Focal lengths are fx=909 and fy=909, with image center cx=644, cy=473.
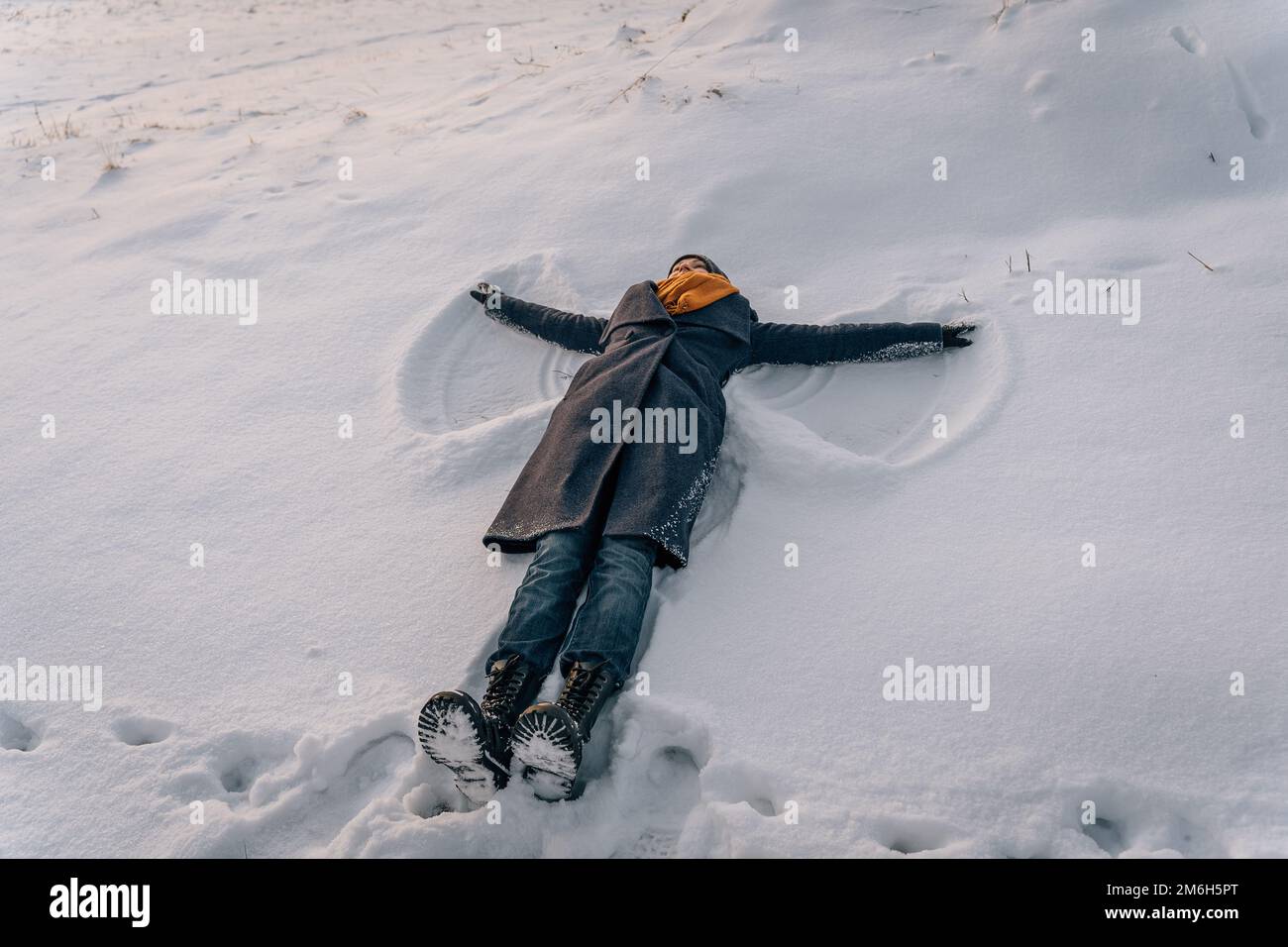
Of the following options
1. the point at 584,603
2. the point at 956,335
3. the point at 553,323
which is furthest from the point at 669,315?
the point at 584,603

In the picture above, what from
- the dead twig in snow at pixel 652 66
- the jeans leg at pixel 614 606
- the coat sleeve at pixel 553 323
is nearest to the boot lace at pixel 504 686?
the jeans leg at pixel 614 606

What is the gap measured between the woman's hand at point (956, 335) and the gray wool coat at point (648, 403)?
0.04 meters

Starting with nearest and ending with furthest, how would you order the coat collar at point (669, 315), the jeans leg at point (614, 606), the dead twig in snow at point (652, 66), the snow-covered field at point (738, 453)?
the snow-covered field at point (738, 453) → the jeans leg at point (614, 606) → the coat collar at point (669, 315) → the dead twig in snow at point (652, 66)

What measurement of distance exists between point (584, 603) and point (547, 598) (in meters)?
0.10

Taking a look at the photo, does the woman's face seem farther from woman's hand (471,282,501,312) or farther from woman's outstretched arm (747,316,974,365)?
woman's hand (471,282,501,312)

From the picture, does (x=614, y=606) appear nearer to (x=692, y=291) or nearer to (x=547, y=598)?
(x=547, y=598)

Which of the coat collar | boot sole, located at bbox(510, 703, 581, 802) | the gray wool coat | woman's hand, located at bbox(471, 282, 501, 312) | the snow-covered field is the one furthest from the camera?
woman's hand, located at bbox(471, 282, 501, 312)

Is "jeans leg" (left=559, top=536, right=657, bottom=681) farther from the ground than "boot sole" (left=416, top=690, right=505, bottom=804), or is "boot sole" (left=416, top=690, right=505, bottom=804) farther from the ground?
"jeans leg" (left=559, top=536, right=657, bottom=681)

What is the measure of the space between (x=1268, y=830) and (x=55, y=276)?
5406 millimetres

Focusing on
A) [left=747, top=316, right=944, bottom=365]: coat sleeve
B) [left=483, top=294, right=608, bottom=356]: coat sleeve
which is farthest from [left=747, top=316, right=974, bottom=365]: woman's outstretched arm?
[left=483, top=294, right=608, bottom=356]: coat sleeve

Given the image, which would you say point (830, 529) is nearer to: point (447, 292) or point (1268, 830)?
point (1268, 830)

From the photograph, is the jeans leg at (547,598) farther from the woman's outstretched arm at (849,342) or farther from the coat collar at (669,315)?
the woman's outstretched arm at (849,342)

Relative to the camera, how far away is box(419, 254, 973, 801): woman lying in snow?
224 centimetres

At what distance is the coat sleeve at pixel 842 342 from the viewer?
3508mm
